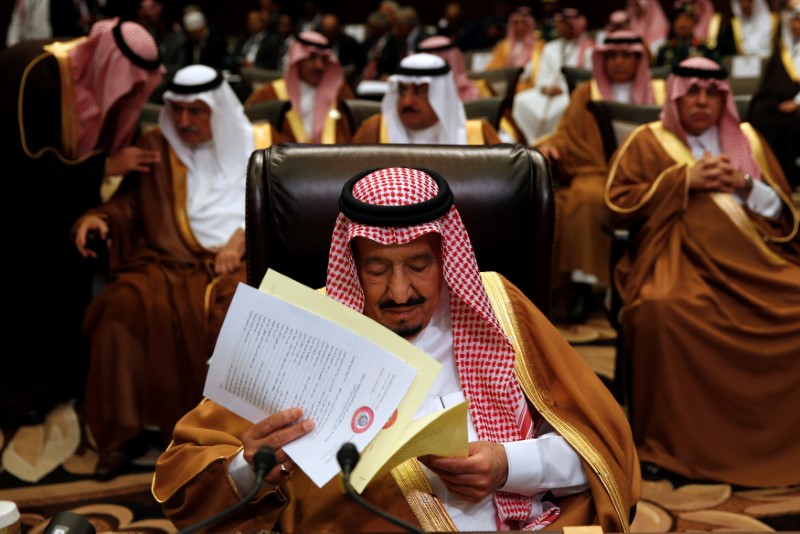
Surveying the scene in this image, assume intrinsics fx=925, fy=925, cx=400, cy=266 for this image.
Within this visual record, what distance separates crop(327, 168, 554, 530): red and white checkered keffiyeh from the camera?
173cm

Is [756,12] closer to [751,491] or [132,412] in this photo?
[751,491]

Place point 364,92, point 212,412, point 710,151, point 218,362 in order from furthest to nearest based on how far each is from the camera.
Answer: point 364,92
point 710,151
point 212,412
point 218,362

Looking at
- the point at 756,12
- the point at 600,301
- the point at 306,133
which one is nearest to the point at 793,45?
the point at 756,12

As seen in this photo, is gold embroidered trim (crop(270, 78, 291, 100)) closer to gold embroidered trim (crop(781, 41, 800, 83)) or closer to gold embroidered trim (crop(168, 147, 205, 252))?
gold embroidered trim (crop(168, 147, 205, 252))

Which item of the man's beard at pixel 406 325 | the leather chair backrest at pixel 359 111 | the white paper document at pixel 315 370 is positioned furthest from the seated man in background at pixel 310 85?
the white paper document at pixel 315 370

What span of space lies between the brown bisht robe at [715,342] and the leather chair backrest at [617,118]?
30.5 inches

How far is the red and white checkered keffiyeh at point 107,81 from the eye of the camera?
3.78m

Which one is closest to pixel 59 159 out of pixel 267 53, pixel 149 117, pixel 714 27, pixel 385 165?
pixel 149 117

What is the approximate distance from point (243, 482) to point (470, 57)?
8244 millimetres

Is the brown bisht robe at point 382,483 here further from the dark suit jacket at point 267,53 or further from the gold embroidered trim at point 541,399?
the dark suit jacket at point 267,53

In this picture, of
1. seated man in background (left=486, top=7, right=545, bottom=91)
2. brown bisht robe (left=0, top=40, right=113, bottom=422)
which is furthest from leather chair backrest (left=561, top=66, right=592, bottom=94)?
seated man in background (left=486, top=7, right=545, bottom=91)

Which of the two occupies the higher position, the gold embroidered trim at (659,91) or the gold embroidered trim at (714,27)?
the gold embroidered trim at (659,91)

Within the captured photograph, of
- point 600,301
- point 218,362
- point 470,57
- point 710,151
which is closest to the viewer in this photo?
point 218,362

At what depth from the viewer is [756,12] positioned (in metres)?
9.99
